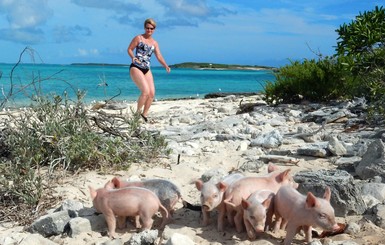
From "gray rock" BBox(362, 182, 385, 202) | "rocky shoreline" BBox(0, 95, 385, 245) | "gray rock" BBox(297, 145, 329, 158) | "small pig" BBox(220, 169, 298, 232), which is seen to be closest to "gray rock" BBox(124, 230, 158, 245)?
"rocky shoreline" BBox(0, 95, 385, 245)

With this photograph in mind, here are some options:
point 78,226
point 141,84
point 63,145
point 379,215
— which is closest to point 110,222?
point 78,226

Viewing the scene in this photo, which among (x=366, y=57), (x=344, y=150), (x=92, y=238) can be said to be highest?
(x=366, y=57)

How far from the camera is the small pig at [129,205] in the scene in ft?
13.4

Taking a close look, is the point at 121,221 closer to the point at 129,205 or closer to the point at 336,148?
the point at 129,205

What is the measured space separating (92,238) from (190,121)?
7053 mm

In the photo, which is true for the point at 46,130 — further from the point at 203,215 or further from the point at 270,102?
the point at 270,102

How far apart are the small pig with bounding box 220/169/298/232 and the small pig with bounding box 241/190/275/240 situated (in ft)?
0.40

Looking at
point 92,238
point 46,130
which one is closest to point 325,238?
point 92,238

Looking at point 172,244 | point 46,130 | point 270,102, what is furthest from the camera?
point 270,102

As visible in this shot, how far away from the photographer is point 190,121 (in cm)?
1112

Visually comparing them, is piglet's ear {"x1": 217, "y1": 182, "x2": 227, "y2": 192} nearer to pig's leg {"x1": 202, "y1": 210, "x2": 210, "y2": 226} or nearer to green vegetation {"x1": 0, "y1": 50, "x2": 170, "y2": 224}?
pig's leg {"x1": 202, "y1": 210, "x2": 210, "y2": 226}

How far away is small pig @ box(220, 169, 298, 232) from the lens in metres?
3.99

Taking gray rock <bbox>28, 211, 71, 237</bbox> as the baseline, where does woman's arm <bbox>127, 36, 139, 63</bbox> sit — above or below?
above

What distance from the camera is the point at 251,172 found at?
592 centimetres
